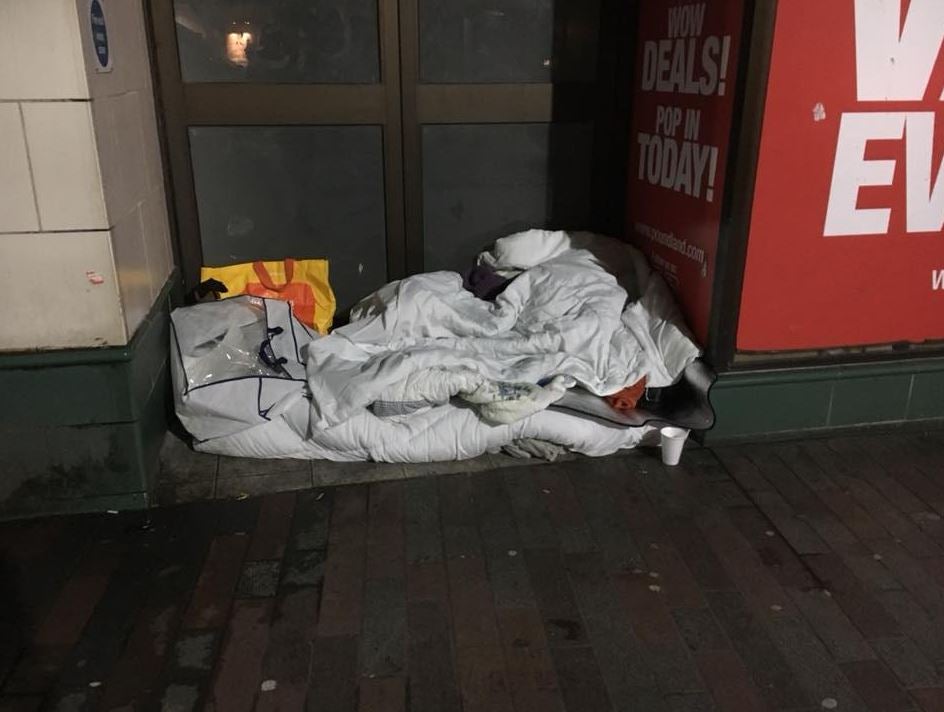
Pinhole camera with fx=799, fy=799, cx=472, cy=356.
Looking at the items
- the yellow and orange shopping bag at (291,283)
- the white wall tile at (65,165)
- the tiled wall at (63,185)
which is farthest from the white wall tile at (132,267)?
the yellow and orange shopping bag at (291,283)

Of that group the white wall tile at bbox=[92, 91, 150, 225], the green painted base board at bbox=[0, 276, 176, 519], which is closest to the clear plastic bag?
the green painted base board at bbox=[0, 276, 176, 519]

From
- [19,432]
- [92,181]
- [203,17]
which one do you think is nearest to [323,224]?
[203,17]

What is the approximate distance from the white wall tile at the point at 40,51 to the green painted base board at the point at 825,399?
2302 mm

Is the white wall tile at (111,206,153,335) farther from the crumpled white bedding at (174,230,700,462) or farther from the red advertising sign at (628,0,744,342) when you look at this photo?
the red advertising sign at (628,0,744,342)

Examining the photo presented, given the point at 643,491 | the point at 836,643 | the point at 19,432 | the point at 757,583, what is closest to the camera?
the point at 836,643

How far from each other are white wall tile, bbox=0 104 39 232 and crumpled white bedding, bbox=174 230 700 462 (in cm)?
72

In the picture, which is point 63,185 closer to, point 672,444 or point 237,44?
point 237,44

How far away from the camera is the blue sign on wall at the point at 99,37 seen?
230 cm

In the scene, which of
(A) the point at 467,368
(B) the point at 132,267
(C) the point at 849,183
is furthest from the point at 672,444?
(B) the point at 132,267

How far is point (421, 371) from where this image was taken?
2791 mm

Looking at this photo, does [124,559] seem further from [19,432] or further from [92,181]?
[92,181]

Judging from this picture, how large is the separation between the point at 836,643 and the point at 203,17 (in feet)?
9.95

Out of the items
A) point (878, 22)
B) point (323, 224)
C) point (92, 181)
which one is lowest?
point (323, 224)

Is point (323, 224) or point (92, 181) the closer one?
point (92, 181)
